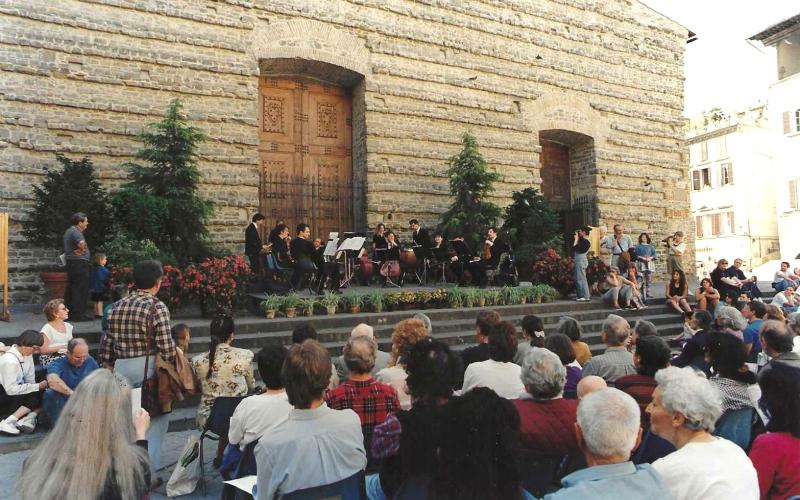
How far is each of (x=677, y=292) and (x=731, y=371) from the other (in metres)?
8.80

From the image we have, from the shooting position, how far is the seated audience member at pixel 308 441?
2586 millimetres

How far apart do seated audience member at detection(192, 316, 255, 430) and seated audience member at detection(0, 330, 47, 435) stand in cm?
200

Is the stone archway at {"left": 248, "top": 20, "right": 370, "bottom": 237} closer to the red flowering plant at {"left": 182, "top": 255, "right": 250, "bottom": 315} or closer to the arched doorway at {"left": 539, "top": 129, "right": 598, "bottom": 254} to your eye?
the red flowering plant at {"left": 182, "top": 255, "right": 250, "bottom": 315}

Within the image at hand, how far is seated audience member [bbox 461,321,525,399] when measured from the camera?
3.75 metres

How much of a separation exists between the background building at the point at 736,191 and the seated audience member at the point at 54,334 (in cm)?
3301

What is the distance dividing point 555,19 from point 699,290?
910cm

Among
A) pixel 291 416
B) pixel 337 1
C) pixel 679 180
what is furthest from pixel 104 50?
pixel 679 180

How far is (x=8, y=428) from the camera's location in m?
5.20

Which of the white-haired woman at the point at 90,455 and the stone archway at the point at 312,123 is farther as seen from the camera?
the stone archway at the point at 312,123

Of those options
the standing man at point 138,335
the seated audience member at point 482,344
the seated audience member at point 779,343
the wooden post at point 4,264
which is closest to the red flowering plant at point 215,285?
the wooden post at point 4,264

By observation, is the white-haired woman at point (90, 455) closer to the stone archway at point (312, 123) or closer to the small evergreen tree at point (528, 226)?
the stone archway at point (312, 123)

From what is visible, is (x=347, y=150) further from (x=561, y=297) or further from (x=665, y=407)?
(x=665, y=407)

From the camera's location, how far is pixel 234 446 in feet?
11.7

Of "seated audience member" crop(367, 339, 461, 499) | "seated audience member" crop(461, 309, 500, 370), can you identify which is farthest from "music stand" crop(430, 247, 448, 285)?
"seated audience member" crop(367, 339, 461, 499)
